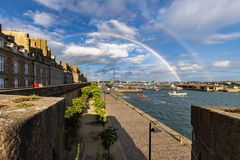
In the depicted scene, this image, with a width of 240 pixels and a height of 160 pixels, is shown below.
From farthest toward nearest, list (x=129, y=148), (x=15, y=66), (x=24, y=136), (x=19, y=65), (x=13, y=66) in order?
(x=19, y=65) → (x=15, y=66) → (x=13, y=66) → (x=129, y=148) → (x=24, y=136)

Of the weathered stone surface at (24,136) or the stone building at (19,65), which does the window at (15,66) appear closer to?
the stone building at (19,65)

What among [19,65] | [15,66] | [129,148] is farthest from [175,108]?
[15,66]

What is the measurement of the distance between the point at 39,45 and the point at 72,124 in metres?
32.9

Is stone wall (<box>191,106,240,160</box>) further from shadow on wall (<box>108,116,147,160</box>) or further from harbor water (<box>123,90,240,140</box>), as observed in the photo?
shadow on wall (<box>108,116,147,160</box>)

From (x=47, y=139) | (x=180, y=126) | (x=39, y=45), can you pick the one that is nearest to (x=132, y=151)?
(x=47, y=139)

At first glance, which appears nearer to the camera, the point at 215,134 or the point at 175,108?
the point at 215,134

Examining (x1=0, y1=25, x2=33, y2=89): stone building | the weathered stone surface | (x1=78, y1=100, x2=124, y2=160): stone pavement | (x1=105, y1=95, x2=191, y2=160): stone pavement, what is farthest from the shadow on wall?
(x1=0, y1=25, x2=33, y2=89): stone building

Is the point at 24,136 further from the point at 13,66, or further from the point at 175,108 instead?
the point at 175,108

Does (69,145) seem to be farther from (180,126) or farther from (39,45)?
(39,45)

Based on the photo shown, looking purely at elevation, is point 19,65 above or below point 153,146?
above

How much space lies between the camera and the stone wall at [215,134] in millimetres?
3462

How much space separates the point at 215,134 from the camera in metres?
4.17

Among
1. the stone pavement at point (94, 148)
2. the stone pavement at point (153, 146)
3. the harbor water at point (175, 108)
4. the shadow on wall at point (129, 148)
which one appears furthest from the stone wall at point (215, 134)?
the stone pavement at point (153, 146)

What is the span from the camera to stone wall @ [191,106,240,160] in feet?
11.4
